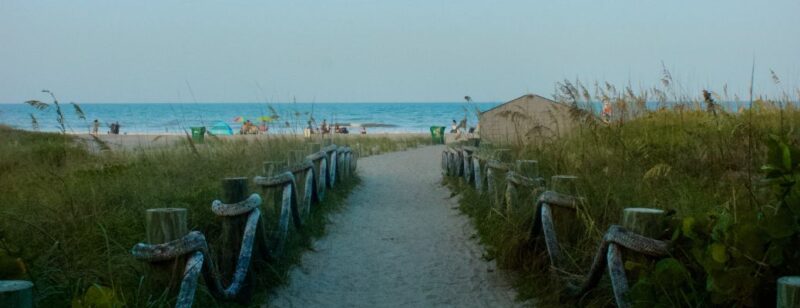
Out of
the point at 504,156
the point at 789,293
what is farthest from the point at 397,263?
the point at 789,293

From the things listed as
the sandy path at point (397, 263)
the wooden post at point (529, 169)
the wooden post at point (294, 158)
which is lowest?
the sandy path at point (397, 263)

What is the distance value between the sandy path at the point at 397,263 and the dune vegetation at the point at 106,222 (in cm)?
24

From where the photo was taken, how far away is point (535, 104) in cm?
1220

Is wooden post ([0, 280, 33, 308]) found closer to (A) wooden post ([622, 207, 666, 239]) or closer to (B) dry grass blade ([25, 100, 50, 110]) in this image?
(A) wooden post ([622, 207, 666, 239])

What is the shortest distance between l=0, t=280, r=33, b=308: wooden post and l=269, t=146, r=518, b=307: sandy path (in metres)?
3.01

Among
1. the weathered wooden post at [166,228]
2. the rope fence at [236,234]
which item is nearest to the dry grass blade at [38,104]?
the rope fence at [236,234]

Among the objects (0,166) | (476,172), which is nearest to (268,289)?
(476,172)

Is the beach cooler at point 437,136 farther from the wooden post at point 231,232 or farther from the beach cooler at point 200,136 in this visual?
the wooden post at point 231,232

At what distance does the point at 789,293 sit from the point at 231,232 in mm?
3616

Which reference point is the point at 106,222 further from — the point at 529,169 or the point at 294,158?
the point at 294,158

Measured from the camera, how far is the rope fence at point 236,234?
392cm

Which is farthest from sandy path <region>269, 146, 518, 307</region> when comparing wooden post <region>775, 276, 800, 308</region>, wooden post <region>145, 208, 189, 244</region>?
wooden post <region>775, 276, 800, 308</region>

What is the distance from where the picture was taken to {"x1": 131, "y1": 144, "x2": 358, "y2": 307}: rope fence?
392 centimetres

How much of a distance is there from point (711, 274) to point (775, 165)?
1.66 ft
